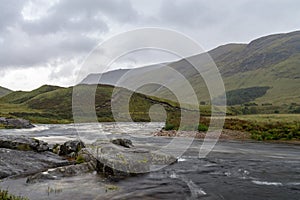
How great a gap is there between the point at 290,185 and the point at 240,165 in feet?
22.5

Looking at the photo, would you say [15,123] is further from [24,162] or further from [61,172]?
[61,172]

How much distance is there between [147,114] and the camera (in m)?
154

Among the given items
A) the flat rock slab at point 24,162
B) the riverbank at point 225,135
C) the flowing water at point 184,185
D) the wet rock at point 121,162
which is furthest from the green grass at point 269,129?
the flat rock slab at point 24,162

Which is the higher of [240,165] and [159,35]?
[159,35]

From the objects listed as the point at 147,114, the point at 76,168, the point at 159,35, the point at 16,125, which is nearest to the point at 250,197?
the point at 76,168

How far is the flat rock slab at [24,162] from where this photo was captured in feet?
67.9

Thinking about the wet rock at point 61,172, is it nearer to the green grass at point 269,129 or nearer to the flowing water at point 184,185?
the flowing water at point 184,185

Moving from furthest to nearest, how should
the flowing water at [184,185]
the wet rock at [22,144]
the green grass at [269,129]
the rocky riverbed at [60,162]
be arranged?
the green grass at [269,129], the wet rock at [22,144], the rocky riverbed at [60,162], the flowing water at [184,185]

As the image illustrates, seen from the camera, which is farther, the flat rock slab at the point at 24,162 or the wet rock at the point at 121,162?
the flat rock slab at the point at 24,162

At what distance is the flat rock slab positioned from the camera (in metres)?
20.7

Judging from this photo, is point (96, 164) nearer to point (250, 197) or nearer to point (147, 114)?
point (250, 197)

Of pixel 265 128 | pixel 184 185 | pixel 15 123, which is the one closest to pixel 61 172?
pixel 184 185

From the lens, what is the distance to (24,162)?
882 inches

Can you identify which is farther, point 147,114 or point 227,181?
point 147,114
